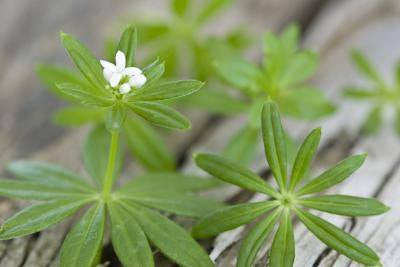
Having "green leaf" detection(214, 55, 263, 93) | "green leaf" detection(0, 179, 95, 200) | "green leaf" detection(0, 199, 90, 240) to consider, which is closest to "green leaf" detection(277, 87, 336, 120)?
"green leaf" detection(214, 55, 263, 93)

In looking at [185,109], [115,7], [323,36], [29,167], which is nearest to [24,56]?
[115,7]

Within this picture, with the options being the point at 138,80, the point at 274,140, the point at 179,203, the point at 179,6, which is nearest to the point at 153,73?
the point at 138,80

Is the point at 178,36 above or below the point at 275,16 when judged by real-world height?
below

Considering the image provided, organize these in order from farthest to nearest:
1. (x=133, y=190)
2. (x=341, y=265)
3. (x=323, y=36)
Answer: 1. (x=323, y=36)
2. (x=133, y=190)
3. (x=341, y=265)

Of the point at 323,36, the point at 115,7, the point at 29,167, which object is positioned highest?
the point at 115,7

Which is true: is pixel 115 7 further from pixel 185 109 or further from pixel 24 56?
pixel 185 109

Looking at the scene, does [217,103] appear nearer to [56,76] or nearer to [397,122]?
[56,76]
